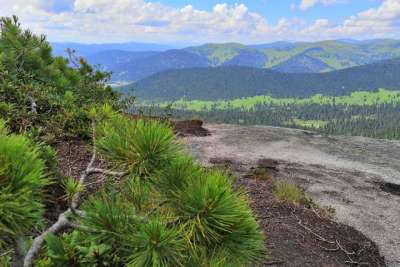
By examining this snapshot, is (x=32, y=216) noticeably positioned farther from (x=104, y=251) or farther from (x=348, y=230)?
(x=348, y=230)

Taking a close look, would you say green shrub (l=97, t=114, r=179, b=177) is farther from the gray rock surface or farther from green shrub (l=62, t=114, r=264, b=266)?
the gray rock surface

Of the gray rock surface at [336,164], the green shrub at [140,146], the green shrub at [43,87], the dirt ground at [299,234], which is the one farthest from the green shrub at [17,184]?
the gray rock surface at [336,164]

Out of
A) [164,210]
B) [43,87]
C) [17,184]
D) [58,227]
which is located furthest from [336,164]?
[17,184]

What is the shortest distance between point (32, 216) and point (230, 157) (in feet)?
53.2

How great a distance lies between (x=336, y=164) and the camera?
20.2 m

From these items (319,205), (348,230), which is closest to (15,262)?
(348,230)

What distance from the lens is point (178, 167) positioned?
10.3ft

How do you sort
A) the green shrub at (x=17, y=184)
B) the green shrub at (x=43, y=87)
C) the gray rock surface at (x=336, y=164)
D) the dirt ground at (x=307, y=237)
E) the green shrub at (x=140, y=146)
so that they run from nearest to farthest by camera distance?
the green shrub at (x=17, y=184) → the green shrub at (x=140, y=146) → the dirt ground at (x=307, y=237) → the green shrub at (x=43, y=87) → the gray rock surface at (x=336, y=164)

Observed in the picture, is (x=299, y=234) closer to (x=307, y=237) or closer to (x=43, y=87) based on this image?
(x=307, y=237)

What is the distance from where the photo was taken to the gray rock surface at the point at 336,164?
13086 mm

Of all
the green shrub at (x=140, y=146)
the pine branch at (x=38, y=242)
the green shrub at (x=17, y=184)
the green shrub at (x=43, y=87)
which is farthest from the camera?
the green shrub at (x=43, y=87)

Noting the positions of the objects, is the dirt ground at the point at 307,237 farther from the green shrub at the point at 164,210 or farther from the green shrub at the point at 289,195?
the green shrub at the point at 164,210

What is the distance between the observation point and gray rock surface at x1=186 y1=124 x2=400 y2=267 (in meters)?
13.1

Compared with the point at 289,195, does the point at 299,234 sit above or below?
→ below
